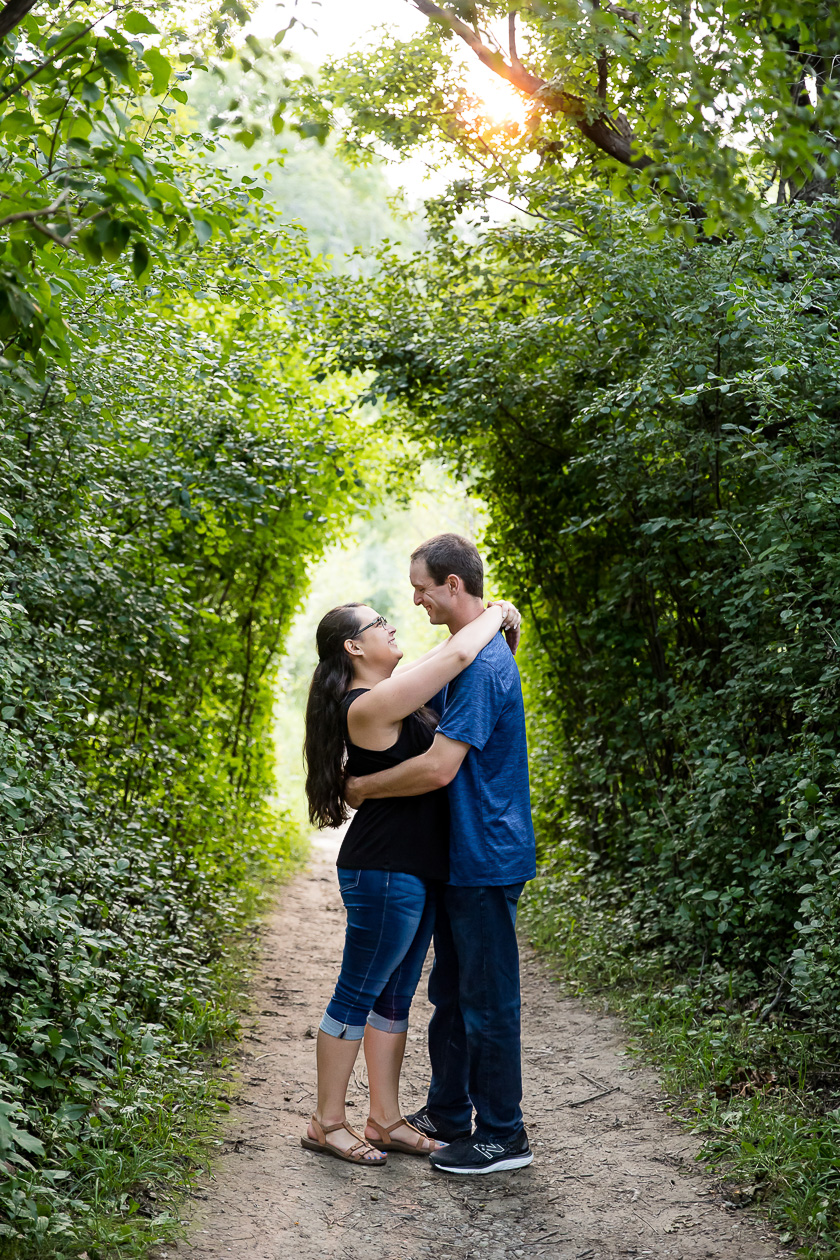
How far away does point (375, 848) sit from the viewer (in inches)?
131

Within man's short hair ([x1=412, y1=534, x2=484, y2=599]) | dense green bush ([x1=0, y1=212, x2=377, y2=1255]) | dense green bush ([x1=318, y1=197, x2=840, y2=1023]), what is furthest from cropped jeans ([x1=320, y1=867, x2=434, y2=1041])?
dense green bush ([x1=318, y1=197, x2=840, y2=1023])

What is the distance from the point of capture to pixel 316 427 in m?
7.11

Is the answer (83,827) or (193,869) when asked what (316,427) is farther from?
(83,827)

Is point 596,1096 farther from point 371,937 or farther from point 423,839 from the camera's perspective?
point 423,839

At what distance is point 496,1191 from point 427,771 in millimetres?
1327

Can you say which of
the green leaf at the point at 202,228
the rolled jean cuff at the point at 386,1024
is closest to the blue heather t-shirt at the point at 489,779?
the rolled jean cuff at the point at 386,1024

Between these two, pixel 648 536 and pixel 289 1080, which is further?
pixel 648 536

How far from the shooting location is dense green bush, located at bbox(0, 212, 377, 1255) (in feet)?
10.0

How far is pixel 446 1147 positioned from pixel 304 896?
15.7ft

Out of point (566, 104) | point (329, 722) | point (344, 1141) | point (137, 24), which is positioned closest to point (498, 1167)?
point (344, 1141)

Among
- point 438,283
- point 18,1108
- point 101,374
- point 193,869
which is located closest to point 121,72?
point 101,374

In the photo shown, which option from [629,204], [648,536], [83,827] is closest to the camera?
[83,827]

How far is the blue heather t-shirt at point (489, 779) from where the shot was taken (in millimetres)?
3295

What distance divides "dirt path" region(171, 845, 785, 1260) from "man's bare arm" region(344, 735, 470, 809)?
4.06 ft
